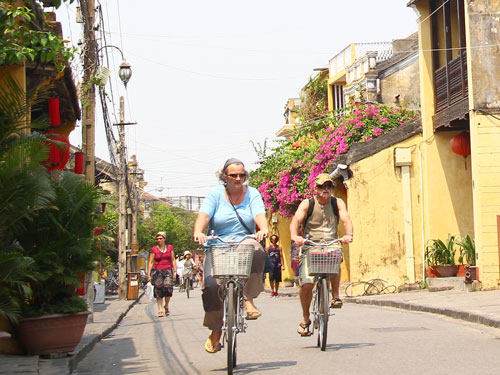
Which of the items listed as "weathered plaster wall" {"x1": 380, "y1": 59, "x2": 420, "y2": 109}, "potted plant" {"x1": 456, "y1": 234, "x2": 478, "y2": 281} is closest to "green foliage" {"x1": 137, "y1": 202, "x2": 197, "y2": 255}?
"weathered plaster wall" {"x1": 380, "y1": 59, "x2": 420, "y2": 109}

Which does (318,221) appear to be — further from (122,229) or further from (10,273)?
(122,229)

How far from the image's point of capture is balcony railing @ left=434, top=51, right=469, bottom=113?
2027 centimetres

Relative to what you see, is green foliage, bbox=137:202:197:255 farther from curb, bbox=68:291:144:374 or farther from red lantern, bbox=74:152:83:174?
curb, bbox=68:291:144:374

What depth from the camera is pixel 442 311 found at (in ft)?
47.5

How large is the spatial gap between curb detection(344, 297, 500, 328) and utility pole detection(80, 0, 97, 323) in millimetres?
6130

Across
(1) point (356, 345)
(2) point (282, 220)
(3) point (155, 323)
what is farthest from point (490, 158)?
(2) point (282, 220)

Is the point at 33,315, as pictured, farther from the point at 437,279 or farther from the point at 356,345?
the point at 437,279

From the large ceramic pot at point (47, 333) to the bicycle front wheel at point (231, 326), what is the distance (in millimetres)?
2509

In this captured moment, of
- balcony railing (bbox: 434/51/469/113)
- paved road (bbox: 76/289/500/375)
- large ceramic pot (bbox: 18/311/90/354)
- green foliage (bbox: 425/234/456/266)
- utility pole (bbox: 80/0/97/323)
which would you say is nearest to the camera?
paved road (bbox: 76/289/500/375)

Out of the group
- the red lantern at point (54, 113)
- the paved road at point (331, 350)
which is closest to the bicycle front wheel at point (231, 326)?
the paved road at point (331, 350)

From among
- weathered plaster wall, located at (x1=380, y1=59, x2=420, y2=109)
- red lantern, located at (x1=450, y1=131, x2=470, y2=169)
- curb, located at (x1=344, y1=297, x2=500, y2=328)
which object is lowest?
curb, located at (x1=344, y1=297, x2=500, y2=328)

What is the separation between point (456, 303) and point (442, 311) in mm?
1209

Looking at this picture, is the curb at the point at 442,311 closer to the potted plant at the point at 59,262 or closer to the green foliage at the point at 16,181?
the potted plant at the point at 59,262

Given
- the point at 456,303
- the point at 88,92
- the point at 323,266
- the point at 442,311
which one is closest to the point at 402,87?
the point at 88,92
